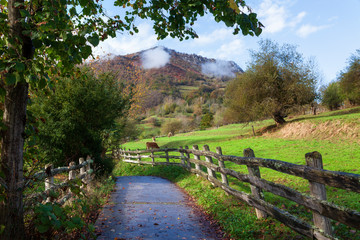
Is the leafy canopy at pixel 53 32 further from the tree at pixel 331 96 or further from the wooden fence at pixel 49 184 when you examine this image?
the tree at pixel 331 96

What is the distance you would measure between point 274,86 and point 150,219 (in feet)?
80.6

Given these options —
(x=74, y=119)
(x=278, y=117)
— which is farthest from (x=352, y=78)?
(x=74, y=119)

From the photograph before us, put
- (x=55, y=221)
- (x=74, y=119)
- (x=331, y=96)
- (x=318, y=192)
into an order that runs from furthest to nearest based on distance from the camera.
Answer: (x=331, y=96)
(x=74, y=119)
(x=318, y=192)
(x=55, y=221)

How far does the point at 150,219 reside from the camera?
6.44 m

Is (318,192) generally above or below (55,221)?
below

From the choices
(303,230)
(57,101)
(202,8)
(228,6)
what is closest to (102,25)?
(202,8)

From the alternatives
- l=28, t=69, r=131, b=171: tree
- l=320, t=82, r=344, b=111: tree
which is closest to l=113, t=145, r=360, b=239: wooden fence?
l=28, t=69, r=131, b=171: tree

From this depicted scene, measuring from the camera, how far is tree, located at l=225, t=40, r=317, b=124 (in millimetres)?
27141

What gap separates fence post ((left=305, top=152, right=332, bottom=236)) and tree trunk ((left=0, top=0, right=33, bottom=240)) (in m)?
4.12

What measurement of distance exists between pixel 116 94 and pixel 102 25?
31.8ft

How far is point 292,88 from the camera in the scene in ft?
87.4

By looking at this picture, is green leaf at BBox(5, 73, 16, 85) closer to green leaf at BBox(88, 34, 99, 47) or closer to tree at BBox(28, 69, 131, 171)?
green leaf at BBox(88, 34, 99, 47)

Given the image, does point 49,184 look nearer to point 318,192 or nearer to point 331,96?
point 318,192

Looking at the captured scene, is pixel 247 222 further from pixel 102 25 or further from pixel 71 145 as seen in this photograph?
pixel 71 145
